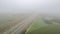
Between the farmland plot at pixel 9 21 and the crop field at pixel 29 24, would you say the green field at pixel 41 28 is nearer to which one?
the crop field at pixel 29 24

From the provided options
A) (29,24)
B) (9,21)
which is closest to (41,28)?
(29,24)

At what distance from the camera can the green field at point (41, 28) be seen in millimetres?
1312

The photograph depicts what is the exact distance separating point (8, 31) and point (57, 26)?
611 millimetres

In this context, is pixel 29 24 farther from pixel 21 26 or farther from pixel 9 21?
pixel 9 21

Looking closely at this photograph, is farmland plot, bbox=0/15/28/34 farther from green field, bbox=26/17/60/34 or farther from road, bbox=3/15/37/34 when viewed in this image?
green field, bbox=26/17/60/34

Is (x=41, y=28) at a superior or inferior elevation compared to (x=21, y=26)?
inferior

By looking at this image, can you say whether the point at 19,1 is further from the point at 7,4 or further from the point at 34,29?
the point at 34,29

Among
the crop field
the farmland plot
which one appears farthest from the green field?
the farmland plot

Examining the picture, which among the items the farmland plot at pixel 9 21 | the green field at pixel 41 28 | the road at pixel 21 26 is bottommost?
the green field at pixel 41 28

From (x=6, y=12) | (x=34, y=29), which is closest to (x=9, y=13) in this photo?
(x=6, y=12)

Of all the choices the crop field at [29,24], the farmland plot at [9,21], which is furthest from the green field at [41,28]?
the farmland plot at [9,21]

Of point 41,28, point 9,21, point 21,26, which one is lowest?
point 41,28

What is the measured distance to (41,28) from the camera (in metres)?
1.33

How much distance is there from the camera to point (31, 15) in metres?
1.39
